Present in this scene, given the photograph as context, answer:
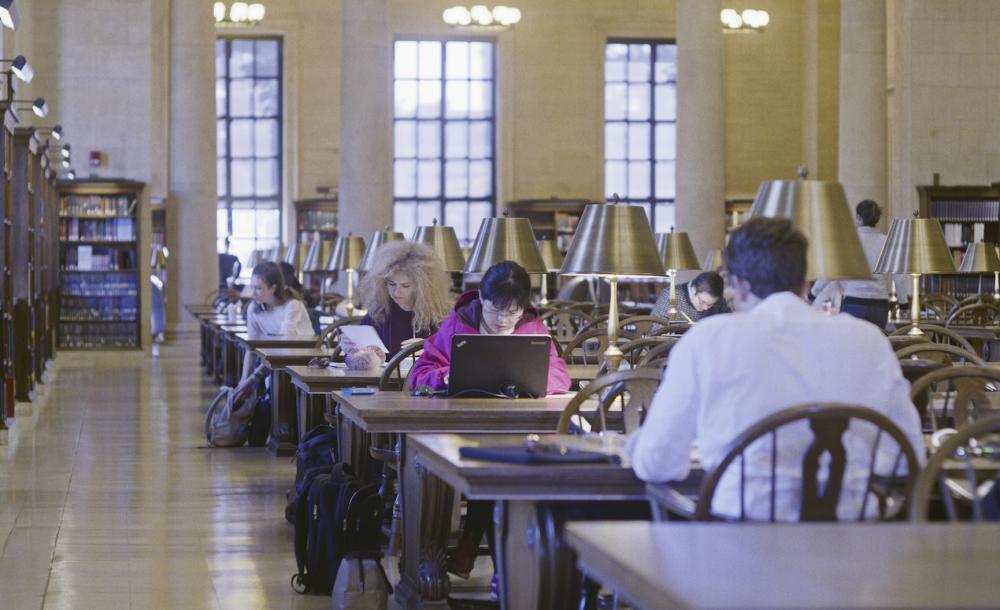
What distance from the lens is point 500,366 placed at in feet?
13.9

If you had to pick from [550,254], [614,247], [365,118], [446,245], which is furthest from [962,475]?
[365,118]

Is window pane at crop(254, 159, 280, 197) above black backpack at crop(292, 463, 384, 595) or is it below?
above

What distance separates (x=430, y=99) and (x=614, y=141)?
9.31ft

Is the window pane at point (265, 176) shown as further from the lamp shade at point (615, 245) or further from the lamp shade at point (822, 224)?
the lamp shade at point (822, 224)

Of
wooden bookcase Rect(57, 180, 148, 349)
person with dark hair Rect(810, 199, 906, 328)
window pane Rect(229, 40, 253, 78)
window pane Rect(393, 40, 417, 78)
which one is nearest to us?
person with dark hair Rect(810, 199, 906, 328)

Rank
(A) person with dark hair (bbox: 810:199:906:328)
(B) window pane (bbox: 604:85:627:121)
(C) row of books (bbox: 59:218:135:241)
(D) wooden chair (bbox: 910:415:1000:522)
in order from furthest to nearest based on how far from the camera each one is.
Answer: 1. (B) window pane (bbox: 604:85:627:121)
2. (C) row of books (bbox: 59:218:135:241)
3. (A) person with dark hair (bbox: 810:199:906:328)
4. (D) wooden chair (bbox: 910:415:1000:522)

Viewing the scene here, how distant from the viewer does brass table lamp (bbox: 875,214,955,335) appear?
21.2ft

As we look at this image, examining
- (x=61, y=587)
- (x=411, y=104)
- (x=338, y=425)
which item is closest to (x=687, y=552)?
(x=61, y=587)

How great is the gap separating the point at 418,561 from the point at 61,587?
1.18 metres

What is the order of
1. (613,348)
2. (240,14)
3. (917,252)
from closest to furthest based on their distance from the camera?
(613,348) → (917,252) → (240,14)

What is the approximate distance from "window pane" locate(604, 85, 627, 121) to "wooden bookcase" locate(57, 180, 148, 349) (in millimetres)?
7631

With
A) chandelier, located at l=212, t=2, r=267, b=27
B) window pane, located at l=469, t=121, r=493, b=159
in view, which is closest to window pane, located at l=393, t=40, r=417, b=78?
window pane, located at l=469, t=121, r=493, b=159

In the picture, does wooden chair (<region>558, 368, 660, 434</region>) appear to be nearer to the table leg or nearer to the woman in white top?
the table leg

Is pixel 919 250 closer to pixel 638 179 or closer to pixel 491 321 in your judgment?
pixel 491 321
